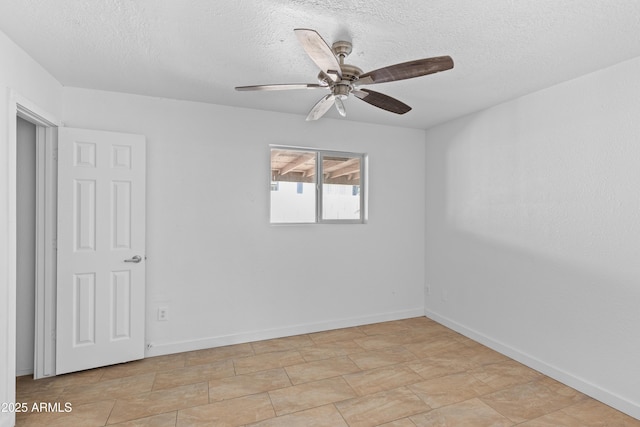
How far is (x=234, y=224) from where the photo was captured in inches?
132

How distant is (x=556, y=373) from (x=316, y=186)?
9.25 ft

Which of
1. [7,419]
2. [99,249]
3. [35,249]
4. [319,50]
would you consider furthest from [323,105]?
[7,419]

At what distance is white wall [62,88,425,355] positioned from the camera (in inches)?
121

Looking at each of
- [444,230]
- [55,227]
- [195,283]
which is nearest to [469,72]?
[444,230]

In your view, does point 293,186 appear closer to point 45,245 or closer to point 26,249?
point 45,245

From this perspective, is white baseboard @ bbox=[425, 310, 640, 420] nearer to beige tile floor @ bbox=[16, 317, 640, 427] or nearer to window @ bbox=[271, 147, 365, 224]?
beige tile floor @ bbox=[16, 317, 640, 427]

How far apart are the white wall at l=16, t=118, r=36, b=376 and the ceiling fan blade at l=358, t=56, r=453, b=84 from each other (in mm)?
2755

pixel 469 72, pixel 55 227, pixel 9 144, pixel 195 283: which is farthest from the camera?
pixel 195 283

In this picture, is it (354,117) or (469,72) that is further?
(354,117)

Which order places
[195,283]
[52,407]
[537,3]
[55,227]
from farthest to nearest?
[195,283]
[55,227]
[52,407]
[537,3]

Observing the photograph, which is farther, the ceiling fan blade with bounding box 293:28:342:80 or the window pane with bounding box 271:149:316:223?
the window pane with bounding box 271:149:316:223

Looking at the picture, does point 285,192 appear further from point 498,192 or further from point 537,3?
point 537,3

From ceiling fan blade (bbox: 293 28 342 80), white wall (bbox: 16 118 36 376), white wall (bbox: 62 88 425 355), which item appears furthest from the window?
white wall (bbox: 16 118 36 376)

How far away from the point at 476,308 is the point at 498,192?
4.15 feet
